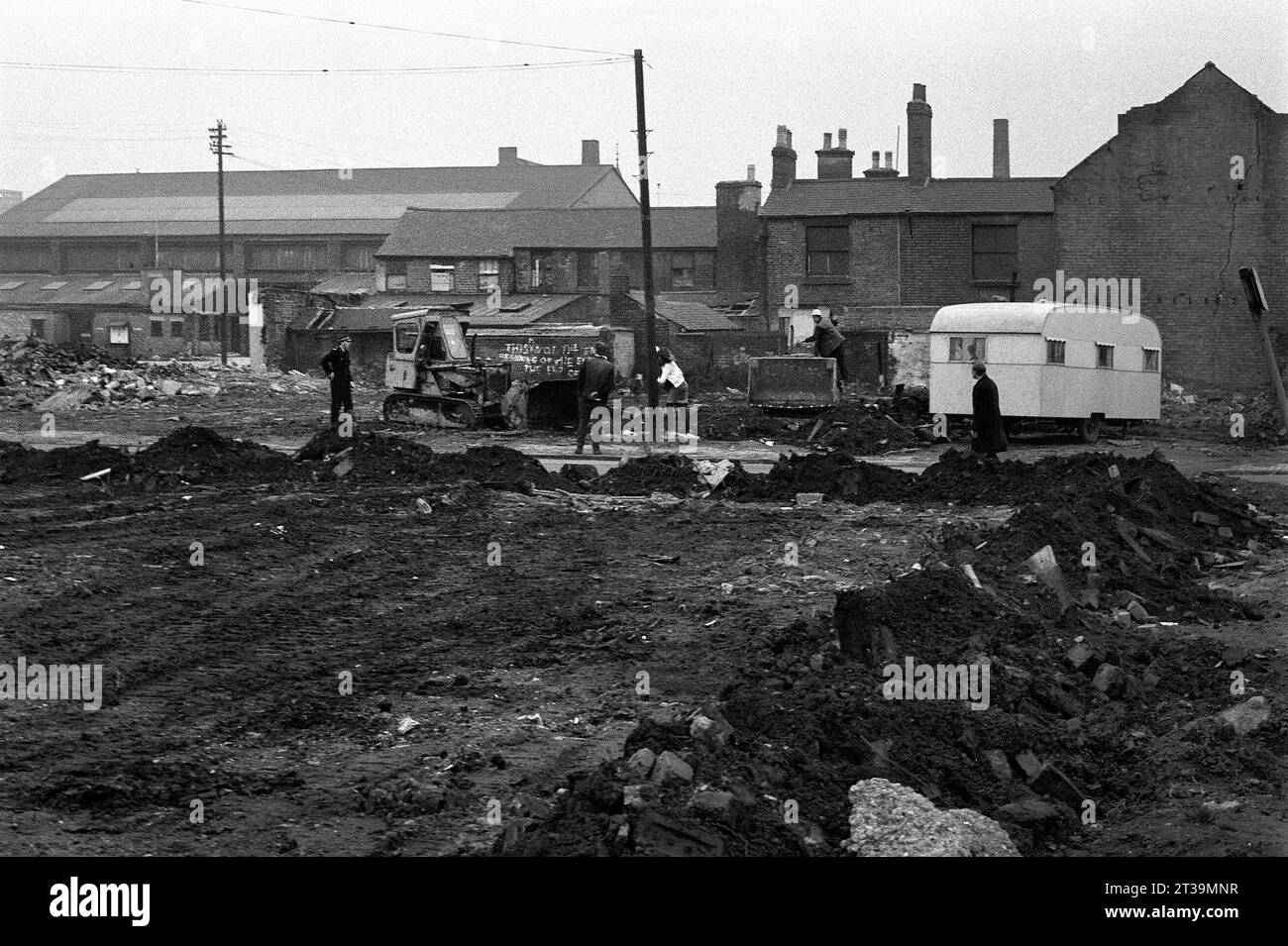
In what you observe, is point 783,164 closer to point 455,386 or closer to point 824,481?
point 455,386

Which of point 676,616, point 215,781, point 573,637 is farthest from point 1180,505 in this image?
point 215,781

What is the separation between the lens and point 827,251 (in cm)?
4781

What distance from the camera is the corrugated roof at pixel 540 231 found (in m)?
61.8

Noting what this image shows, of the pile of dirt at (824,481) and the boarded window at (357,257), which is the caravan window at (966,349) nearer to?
the pile of dirt at (824,481)

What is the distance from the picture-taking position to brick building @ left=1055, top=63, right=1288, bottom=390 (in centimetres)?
3919

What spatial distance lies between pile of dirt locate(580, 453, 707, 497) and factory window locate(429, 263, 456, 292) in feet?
141

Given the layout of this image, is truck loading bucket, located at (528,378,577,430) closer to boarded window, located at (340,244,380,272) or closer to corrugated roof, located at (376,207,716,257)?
corrugated roof, located at (376,207,716,257)

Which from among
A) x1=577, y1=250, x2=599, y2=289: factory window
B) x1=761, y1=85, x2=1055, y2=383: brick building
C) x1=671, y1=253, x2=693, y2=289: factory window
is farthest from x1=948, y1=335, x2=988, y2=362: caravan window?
x1=671, y1=253, x2=693, y2=289: factory window

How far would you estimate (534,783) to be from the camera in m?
7.54

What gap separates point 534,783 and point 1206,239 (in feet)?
120

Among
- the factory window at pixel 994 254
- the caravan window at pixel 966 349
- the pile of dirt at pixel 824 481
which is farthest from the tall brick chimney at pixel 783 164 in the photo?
the pile of dirt at pixel 824 481
